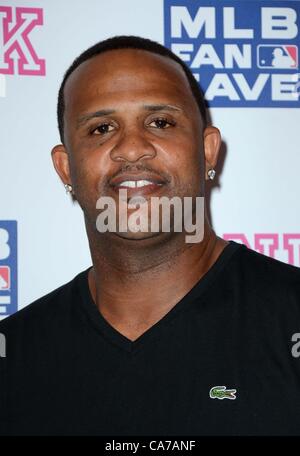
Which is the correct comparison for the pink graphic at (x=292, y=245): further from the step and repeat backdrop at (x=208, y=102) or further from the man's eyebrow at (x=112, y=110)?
the man's eyebrow at (x=112, y=110)

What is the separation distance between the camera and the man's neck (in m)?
1.34

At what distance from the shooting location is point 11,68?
5.72ft

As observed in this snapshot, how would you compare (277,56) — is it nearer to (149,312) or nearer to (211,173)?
(211,173)

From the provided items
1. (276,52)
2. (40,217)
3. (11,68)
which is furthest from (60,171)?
(276,52)

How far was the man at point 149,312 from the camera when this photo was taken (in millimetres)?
1188

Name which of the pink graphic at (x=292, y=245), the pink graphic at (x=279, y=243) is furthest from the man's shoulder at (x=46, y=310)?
the pink graphic at (x=292, y=245)

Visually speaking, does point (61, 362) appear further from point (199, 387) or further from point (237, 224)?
point (237, 224)

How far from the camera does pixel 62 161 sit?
1.49 m

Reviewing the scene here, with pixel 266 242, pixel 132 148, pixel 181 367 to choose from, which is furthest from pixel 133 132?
pixel 266 242

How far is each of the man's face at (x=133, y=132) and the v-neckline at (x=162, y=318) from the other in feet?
0.53

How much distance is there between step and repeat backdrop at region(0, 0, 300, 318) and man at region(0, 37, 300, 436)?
298 millimetres

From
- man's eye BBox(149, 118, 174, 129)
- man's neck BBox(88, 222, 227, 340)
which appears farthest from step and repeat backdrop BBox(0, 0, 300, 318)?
man's eye BBox(149, 118, 174, 129)

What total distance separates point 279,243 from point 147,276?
55 cm

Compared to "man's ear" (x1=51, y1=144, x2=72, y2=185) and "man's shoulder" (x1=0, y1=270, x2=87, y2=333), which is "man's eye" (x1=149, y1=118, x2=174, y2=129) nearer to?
"man's ear" (x1=51, y1=144, x2=72, y2=185)
